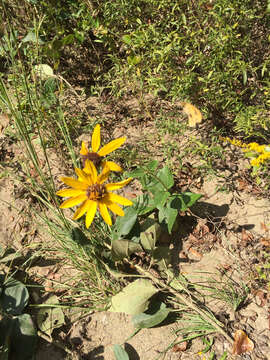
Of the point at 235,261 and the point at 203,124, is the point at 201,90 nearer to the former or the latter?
the point at 203,124

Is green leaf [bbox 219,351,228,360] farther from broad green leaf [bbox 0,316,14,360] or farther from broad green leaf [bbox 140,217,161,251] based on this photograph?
broad green leaf [bbox 0,316,14,360]

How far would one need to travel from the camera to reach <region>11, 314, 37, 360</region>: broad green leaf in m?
1.74

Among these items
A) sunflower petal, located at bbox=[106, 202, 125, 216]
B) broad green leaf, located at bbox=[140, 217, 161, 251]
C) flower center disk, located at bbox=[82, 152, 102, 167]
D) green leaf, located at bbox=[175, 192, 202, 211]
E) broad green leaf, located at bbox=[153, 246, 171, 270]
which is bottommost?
broad green leaf, located at bbox=[153, 246, 171, 270]

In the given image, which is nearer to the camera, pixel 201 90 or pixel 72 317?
pixel 72 317

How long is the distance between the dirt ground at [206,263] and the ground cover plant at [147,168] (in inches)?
0.5

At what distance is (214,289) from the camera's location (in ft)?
5.99

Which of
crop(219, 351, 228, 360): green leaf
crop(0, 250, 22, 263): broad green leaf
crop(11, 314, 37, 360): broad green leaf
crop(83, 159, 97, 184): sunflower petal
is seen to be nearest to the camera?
crop(83, 159, 97, 184): sunflower petal

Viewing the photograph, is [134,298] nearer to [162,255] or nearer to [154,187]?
Result: [162,255]

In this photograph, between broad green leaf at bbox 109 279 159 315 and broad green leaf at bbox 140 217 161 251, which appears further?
broad green leaf at bbox 140 217 161 251

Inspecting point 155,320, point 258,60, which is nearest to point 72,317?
point 155,320

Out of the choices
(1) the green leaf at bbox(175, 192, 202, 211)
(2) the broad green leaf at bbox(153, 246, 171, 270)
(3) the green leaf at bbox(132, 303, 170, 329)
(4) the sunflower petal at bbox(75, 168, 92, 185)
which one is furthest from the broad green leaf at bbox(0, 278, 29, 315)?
(1) the green leaf at bbox(175, 192, 202, 211)

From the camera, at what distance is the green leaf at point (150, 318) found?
1.70 m

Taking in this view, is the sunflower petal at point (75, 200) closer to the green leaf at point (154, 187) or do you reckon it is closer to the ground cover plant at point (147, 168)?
the ground cover plant at point (147, 168)

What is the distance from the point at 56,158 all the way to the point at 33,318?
119cm
